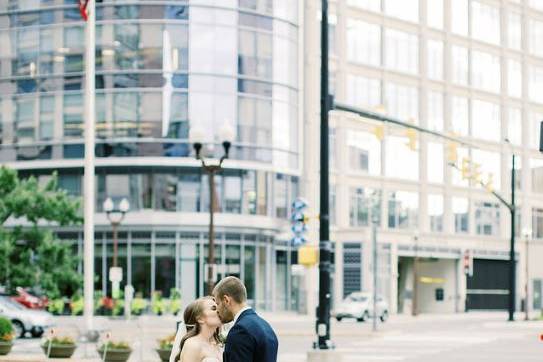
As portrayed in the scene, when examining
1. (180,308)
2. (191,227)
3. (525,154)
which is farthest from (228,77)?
(525,154)

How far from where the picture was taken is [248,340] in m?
8.09

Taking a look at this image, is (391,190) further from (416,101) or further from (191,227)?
(191,227)

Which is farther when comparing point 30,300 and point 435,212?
point 435,212

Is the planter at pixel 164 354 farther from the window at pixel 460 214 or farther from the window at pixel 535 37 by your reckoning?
the window at pixel 535 37

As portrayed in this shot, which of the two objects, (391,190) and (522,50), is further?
(522,50)

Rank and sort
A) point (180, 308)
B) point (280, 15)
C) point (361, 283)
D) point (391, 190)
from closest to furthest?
point (180, 308) < point (280, 15) < point (361, 283) < point (391, 190)

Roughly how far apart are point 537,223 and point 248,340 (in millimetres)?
80553

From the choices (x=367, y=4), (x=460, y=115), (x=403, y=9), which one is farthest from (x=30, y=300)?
(x=460, y=115)

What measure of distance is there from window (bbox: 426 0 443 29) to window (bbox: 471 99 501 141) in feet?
19.4

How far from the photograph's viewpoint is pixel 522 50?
278 ft

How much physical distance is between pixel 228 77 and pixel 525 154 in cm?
3224

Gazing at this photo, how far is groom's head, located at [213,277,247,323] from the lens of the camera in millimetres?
8078

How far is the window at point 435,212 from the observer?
7631cm

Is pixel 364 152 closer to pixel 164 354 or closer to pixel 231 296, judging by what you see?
pixel 164 354
